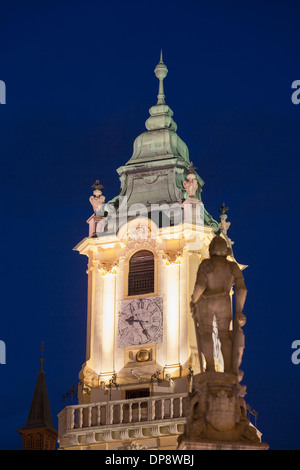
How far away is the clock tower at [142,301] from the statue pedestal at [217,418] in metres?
24.1

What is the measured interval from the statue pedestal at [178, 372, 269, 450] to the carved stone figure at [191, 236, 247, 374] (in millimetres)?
907

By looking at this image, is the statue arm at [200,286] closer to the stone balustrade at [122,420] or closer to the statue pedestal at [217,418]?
the statue pedestal at [217,418]

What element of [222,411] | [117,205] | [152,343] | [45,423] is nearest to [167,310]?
[152,343]

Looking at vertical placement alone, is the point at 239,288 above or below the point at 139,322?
below

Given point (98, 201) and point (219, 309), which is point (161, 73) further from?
point (219, 309)

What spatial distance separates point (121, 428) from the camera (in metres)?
58.8

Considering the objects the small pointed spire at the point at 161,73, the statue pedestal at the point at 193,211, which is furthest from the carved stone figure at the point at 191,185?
the small pointed spire at the point at 161,73

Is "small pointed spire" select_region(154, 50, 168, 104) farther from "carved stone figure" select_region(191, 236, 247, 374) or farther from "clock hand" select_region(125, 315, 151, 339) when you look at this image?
"carved stone figure" select_region(191, 236, 247, 374)

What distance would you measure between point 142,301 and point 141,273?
1372mm

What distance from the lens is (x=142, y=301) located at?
6288 cm

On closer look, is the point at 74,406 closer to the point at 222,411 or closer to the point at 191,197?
the point at 191,197

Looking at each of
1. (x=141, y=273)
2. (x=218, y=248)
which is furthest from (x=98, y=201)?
(x=218, y=248)

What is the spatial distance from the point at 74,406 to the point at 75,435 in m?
1.27
